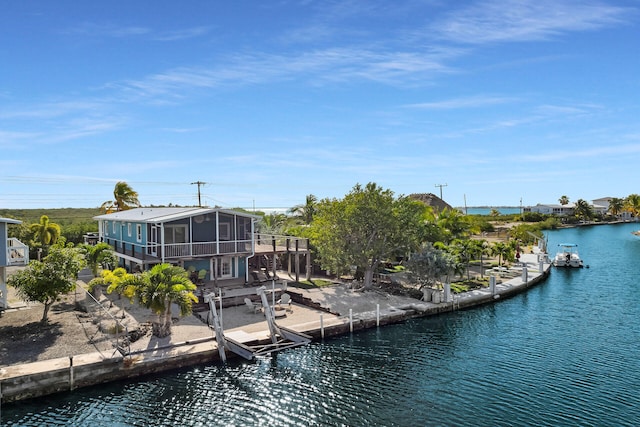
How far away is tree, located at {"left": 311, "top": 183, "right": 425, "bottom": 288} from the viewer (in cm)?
3222

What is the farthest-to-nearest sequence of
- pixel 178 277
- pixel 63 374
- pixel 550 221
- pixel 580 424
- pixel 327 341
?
pixel 550 221
pixel 327 341
pixel 178 277
pixel 63 374
pixel 580 424

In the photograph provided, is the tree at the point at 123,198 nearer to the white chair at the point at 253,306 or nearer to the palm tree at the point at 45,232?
the palm tree at the point at 45,232

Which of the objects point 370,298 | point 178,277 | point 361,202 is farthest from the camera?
point 361,202

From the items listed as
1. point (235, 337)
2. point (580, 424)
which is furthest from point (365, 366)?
point (580, 424)

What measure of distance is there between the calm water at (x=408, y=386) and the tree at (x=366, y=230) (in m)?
7.31

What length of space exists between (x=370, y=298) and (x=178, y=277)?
1387cm

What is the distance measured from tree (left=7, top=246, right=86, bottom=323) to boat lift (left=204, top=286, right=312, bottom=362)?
680cm

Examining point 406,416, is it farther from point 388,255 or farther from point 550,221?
point 550,221

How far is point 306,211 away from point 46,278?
35.0 m

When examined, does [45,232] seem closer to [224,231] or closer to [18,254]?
[18,254]

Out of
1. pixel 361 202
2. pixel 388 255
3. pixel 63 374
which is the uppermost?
pixel 361 202

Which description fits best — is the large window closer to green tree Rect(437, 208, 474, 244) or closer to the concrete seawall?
the concrete seawall

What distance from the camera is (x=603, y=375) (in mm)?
18906

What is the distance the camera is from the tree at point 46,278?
21000 mm
